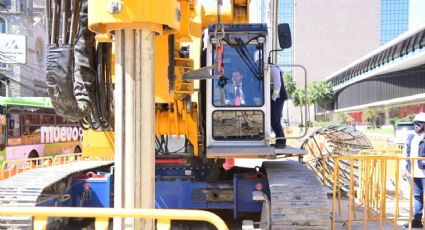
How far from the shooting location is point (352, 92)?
76938 mm

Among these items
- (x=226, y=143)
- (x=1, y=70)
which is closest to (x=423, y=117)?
(x=226, y=143)

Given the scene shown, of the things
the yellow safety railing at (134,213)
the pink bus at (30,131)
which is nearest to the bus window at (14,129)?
the pink bus at (30,131)

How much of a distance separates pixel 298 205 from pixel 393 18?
132 meters

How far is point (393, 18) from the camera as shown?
127125 mm

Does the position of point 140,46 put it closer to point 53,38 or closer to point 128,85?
point 128,85

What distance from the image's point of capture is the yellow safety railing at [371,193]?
7199 mm

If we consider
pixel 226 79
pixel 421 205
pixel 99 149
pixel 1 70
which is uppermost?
pixel 1 70

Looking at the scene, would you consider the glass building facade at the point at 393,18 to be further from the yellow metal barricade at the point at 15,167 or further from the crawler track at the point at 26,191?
the crawler track at the point at 26,191

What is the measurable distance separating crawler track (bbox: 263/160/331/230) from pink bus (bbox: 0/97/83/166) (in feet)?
34.8

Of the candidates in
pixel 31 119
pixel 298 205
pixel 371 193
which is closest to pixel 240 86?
pixel 298 205

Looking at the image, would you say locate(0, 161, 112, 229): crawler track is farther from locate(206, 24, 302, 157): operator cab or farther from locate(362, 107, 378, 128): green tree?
locate(362, 107, 378, 128): green tree

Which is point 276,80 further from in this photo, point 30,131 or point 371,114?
point 371,114

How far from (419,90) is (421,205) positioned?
47.1 meters

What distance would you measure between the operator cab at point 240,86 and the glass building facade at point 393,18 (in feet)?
418
